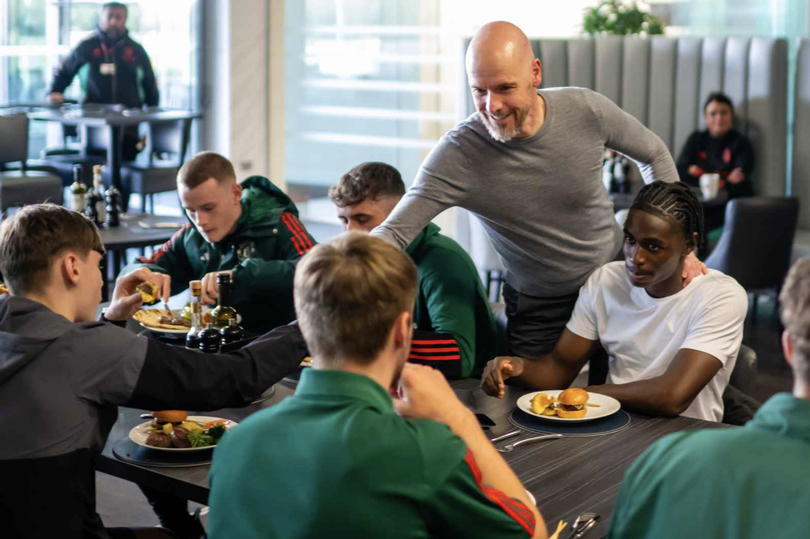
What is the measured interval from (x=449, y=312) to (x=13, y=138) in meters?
5.37

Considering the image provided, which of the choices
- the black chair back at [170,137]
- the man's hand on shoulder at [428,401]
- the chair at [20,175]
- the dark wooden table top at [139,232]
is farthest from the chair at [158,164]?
the man's hand on shoulder at [428,401]

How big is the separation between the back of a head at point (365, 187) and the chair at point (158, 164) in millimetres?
4809

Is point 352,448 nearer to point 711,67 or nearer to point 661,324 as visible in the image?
point 661,324

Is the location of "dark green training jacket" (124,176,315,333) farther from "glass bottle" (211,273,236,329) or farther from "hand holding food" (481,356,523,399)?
"hand holding food" (481,356,523,399)

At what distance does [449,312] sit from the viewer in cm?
254

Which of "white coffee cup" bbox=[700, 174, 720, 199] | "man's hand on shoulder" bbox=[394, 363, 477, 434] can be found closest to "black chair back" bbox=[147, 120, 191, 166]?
"white coffee cup" bbox=[700, 174, 720, 199]

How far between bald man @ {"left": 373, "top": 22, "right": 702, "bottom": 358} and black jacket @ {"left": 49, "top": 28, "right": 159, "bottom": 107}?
20.5 ft

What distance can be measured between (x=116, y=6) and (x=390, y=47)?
7.45 feet

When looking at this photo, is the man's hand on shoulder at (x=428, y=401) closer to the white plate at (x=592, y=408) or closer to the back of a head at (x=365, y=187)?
the white plate at (x=592, y=408)

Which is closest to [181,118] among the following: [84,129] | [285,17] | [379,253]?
[84,129]

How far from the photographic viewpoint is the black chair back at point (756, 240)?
5297 millimetres

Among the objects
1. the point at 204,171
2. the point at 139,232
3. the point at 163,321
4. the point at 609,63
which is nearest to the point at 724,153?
the point at 609,63

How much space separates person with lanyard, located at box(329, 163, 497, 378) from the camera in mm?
2463

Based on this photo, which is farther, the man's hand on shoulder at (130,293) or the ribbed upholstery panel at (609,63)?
the ribbed upholstery panel at (609,63)
